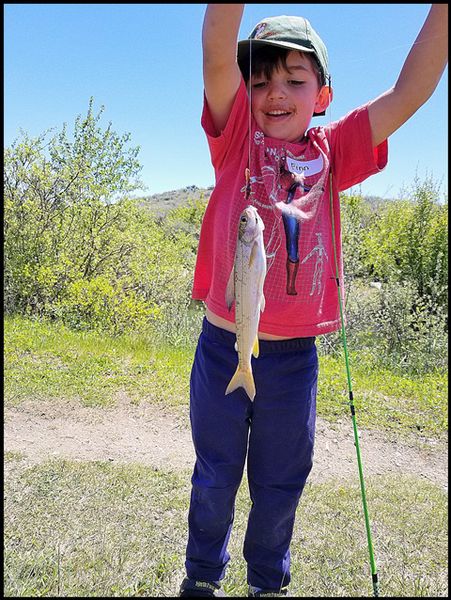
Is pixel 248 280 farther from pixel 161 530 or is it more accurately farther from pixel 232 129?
pixel 161 530

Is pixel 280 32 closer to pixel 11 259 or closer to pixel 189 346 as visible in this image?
pixel 189 346

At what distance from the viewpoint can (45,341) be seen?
6566 mm

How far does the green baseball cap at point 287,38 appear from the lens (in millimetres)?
2053

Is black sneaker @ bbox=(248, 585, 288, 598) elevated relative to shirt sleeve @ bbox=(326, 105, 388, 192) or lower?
lower

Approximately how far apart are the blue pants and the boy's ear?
1.11 metres

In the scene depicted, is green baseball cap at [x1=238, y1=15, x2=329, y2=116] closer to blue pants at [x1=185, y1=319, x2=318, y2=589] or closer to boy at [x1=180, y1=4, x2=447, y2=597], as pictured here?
boy at [x1=180, y1=4, x2=447, y2=597]

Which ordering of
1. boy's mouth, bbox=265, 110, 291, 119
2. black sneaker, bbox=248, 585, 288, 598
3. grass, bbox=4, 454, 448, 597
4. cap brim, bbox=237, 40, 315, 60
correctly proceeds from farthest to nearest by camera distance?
grass, bbox=4, 454, 448, 597 → black sneaker, bbox=248, 585, 288, 598 → boy's mouth, bbox=265, 110, 291, 119 → cap brim, bbox=237, 40, 315, 60

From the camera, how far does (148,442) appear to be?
4484mm

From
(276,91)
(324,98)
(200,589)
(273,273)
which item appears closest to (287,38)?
(276,91)

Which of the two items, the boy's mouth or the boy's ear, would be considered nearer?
the boy's mouth

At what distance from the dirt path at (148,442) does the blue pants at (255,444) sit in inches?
70.8

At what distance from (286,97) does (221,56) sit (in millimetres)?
370

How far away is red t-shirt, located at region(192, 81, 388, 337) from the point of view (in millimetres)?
2084

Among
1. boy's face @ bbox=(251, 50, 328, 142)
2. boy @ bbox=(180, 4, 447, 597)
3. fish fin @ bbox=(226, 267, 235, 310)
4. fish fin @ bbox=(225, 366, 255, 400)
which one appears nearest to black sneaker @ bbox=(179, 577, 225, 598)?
boy @ bbox=(180, 4, 447, 597)
